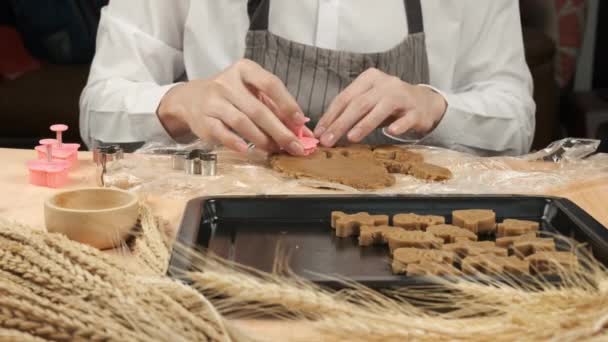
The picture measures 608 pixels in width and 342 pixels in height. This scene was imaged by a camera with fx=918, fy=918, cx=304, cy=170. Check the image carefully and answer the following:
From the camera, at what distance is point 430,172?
149 cm

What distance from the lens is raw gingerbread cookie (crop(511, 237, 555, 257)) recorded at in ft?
3.44

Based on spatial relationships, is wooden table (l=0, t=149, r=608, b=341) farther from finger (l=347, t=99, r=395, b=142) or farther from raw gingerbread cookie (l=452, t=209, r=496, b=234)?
finger (l=347, t=99, r=395, b=142)

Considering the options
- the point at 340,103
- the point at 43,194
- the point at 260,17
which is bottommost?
the point at 43,194

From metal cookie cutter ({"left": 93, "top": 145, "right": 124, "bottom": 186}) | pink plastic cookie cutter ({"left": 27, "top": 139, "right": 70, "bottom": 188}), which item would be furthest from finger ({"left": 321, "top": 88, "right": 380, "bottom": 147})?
pink plastic cookie cutter ({"left": 27, "top": 139, "right": 70, "bottom": 188})

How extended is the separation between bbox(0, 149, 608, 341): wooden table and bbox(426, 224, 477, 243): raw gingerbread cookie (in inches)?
10.4

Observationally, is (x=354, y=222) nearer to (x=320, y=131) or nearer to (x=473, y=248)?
(x=473, y=248)

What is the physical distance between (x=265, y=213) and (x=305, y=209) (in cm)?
5

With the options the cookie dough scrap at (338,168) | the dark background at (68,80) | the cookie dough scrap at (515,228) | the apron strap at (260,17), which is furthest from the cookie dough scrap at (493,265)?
the dark background at (68,80)

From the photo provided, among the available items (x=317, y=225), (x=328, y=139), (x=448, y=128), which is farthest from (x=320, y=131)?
(x=317, y=225)

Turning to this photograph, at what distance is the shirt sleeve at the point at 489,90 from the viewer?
6.38 feet

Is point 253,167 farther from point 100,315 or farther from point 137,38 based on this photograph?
point 100,315

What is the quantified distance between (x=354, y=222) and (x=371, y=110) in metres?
0.55

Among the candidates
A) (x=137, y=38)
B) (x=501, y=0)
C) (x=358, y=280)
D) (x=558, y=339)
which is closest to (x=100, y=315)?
(x=358, y=280)

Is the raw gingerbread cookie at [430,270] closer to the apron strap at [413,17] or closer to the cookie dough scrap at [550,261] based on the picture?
the cookie dough scrap at [550,261]
